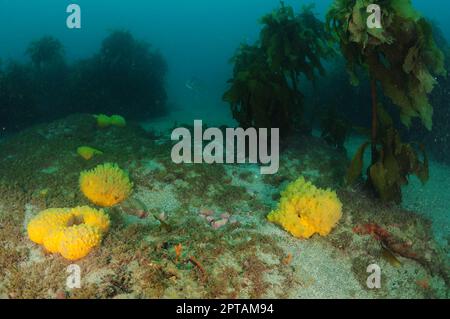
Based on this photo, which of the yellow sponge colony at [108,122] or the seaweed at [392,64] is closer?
the seaweed at [392,64]

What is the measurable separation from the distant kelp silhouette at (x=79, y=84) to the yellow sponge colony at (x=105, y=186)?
7.85 metres

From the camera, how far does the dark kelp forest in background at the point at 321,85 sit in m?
4.84

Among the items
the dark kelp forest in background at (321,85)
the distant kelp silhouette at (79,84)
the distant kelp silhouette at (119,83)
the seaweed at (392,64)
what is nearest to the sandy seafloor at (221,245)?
the seaweed at (392,64)

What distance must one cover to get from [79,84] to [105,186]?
30.5 ft

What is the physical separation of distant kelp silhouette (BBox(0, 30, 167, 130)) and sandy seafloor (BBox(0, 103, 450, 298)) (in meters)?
6.22

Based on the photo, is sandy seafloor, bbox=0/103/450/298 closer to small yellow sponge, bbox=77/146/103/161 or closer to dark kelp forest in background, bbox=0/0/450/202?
small yellow sponge, bbox=77/146/103/161

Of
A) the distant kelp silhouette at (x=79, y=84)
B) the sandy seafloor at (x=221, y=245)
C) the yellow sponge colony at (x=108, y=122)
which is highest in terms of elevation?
the distant kelp silhouette at (x=79, y=84)

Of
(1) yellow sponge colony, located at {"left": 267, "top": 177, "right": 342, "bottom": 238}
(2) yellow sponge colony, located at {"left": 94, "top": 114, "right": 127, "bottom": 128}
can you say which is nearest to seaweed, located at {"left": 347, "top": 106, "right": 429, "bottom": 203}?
(1) yellow sponge colony, located at {"left": 267, "top": 177, "right": 342, "bottom": 238}

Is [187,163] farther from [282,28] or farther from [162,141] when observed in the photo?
[282,28]

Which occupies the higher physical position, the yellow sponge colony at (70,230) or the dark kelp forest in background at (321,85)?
the dark kelp forest in background at (321,85)

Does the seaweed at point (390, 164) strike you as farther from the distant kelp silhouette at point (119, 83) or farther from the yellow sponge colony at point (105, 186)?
the distant kelp silhouette at point (119, 83)
